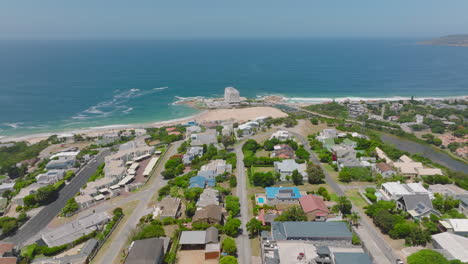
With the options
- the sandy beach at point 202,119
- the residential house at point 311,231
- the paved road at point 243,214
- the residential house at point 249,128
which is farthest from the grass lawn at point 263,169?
the sandy beach at point 202,119

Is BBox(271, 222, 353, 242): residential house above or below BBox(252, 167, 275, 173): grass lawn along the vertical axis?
above

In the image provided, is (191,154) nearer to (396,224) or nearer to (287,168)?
(287,168)

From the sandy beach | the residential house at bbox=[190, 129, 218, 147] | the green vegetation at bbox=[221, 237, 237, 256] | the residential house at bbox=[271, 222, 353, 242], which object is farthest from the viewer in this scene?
the sandy beach

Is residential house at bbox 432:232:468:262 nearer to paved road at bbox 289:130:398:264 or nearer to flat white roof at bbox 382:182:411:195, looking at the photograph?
paved road at bbox 289:130:398:264

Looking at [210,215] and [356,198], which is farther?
[356,198]

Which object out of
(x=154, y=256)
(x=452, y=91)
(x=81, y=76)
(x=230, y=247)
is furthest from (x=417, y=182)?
(x=81, y=76)

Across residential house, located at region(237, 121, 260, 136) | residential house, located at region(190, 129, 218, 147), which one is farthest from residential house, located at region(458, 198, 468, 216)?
residential house, located at region(190, 129, 218, 147)

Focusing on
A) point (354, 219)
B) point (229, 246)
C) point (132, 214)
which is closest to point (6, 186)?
point (132, 214)
